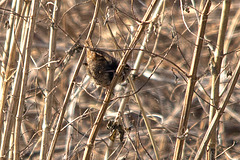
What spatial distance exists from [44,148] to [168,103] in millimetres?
2533

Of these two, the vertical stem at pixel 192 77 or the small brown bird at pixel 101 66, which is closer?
the vertical stem at pixel 192 77

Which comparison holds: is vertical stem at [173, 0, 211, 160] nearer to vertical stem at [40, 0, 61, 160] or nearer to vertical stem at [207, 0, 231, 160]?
vertical stem at [207, 0, 231, 160]

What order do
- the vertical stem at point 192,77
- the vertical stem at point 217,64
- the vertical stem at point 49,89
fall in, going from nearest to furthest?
the vertical stem at point 192,77 < the vertical stem at point 217,64 < the vertical stem at point 49,89

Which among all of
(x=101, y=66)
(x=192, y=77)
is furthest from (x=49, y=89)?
(x=192, y=77)

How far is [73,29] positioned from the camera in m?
4.27

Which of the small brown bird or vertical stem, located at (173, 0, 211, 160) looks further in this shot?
the small brown bird

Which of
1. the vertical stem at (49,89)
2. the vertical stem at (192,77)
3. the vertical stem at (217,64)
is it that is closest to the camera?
the vertical stem at (192,77)

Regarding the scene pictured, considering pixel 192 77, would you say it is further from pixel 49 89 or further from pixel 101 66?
pixel 49 89

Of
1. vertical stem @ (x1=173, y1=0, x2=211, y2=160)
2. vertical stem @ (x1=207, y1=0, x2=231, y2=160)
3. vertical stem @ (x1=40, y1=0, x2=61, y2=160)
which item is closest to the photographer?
vertical stem @ (x1=173, y1=0, x2=211, y2=160)

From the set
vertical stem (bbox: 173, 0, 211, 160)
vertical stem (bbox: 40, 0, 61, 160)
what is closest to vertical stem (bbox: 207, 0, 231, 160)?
vertical stem (bbox: 173, 0, 211, 160)

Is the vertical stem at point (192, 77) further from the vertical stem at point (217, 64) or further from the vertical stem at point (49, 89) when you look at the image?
the vertical stem at point (49, 89)

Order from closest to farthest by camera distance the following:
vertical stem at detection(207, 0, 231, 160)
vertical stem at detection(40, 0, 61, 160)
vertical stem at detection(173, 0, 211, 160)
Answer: vertical stem at detection(173, 0, 211, 160) → vertical stem at detection(207, 0, 231, 160) → vertical stem at detection(40, 0, 61, 160)

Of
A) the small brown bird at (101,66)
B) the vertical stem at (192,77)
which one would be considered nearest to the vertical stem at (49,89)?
the small brown bird at (101,66)

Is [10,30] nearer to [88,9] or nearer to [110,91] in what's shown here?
[110,91]
